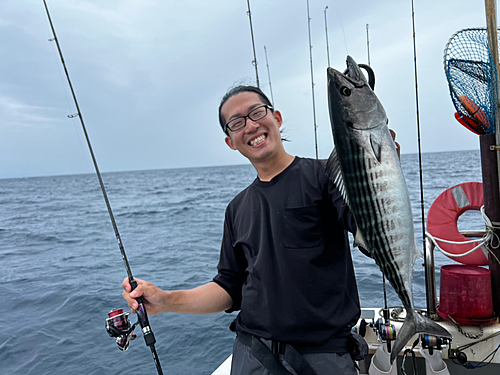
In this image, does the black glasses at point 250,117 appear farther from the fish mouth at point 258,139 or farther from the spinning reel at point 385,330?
the spinning reel at point 385,330

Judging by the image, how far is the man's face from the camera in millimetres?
1972

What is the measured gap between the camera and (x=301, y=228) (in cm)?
185

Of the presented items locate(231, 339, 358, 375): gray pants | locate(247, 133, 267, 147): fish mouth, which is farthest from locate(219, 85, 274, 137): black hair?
locate(231, 339, 358, 375): gray pants

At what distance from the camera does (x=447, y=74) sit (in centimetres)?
278

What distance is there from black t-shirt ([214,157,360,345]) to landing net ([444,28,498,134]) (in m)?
1.58

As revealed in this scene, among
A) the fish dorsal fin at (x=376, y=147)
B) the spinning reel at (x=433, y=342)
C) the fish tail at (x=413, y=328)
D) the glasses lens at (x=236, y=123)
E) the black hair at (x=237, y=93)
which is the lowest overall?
the spinning reel at (x=433, y=342)

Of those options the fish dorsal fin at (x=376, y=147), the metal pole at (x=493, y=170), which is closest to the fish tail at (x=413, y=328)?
the fish dorsal fin at (x=376, y=147)

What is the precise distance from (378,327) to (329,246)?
1435mm

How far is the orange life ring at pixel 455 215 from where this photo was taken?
11.1ft

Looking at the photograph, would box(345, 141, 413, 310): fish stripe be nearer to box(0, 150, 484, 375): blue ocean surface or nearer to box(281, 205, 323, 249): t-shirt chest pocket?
box(281, 205, 323, 249): t-shirt chest pocket

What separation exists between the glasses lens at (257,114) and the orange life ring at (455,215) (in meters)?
2.39

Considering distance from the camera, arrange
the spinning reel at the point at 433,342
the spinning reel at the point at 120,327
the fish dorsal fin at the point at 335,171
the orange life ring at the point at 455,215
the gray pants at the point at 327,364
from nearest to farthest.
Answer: the fish dorsal fin at the point at 335,171 → the gray pants at the point at 327,364 → the spinning reel at the point at 120,327 → the spinning reel at the point at 433,342 → the orange life ring at the point at 455,215

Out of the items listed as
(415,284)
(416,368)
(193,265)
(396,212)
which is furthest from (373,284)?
(396,212)

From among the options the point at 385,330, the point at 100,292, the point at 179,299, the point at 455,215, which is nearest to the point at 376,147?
the point at 179,299
